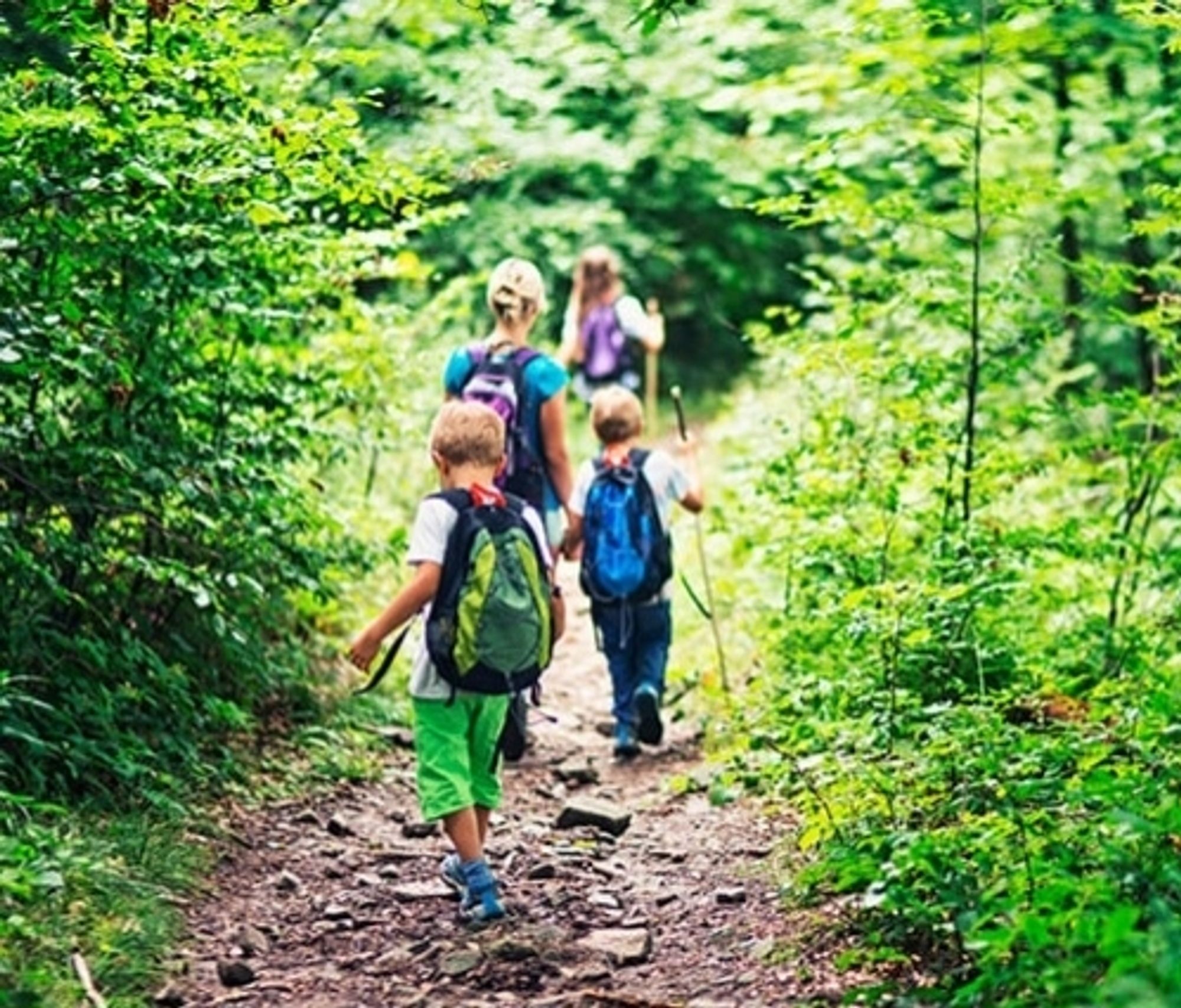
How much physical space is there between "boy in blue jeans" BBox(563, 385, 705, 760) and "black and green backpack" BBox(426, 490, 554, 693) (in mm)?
2256

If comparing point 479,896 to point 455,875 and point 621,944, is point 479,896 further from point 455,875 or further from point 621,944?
point 621,944

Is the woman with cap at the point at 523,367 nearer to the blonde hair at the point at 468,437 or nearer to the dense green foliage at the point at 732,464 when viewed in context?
the dense green foliage at the point at 732,464

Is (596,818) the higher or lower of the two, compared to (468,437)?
lower

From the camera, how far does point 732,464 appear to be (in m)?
12.2

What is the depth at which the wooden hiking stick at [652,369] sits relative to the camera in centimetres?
1116

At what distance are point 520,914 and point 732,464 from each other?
6.59 m

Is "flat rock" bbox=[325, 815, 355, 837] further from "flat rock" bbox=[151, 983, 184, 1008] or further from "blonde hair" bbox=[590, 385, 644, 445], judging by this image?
"blonde hair" bbox=[590, 385, 644, 445]

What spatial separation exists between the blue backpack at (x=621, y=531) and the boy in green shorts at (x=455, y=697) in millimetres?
2003

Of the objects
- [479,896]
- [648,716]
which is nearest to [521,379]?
[648,716]

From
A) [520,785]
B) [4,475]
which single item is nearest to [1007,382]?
[520,785]

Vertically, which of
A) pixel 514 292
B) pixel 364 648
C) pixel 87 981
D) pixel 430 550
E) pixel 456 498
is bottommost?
pixel 87 981

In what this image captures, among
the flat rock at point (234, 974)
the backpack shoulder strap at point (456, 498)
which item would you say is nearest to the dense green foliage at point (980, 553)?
the backpack shoulder strap at point (456, 498)

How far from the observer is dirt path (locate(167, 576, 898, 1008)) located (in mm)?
5168

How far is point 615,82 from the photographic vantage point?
564 inches
